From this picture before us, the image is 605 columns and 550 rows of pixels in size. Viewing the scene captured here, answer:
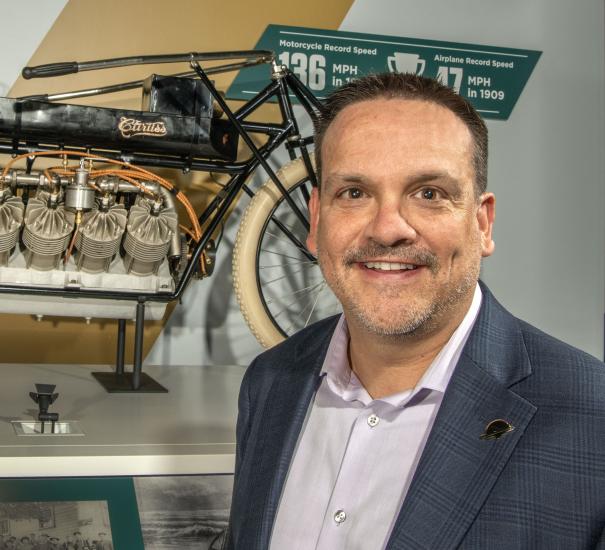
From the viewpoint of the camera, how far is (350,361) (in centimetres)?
151

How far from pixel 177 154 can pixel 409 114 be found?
147cm

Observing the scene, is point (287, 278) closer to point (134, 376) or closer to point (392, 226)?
point (134, 376)

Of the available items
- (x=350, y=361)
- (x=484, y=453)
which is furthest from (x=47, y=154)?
(x=484, y=453)

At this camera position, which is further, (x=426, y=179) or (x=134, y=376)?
(x=134, y=376)

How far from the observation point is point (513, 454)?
3.88 ft

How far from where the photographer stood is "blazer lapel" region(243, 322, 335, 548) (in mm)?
1412

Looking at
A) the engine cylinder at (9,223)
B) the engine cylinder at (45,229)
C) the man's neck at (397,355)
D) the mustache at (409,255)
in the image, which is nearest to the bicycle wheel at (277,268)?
the engine cylinder at (45,229)

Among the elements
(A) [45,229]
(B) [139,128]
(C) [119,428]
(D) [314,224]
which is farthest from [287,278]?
(D) [314,224]

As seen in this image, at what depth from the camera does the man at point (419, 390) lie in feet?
3.81

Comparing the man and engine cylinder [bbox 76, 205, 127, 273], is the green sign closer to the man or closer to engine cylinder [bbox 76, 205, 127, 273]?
engine cylinder [bbox 76, 205, 127, 273]

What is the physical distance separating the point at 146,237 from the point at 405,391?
1407 millimetres

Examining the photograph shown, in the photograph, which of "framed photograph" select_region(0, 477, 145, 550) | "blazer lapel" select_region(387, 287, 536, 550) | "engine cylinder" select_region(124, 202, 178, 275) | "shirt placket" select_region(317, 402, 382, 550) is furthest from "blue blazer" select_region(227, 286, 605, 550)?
"engine cylinder" select_region(124, 202, 178, 275)

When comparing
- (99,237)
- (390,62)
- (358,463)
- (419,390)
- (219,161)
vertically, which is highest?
(390,62)

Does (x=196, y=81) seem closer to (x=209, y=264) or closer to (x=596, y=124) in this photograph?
(x=209, y=264)
